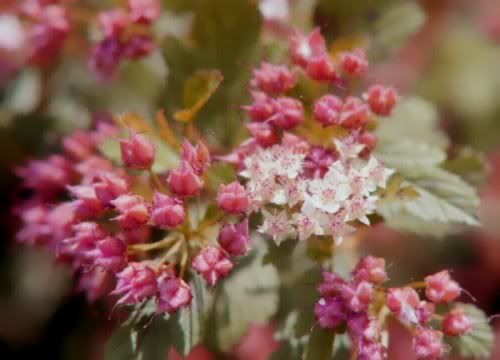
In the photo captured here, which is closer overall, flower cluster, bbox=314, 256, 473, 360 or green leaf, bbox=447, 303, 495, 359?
flower cluster, bbox=314, 256, 473, 360

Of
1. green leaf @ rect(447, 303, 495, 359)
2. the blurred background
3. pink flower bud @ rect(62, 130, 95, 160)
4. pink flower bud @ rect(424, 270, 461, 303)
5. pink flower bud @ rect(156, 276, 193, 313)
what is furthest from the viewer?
pink flower bud @ rect(62, 130, 95, 160)

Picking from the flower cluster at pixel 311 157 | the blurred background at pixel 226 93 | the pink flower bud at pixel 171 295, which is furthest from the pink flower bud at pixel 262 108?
the pink flower bud at pixel 171 295

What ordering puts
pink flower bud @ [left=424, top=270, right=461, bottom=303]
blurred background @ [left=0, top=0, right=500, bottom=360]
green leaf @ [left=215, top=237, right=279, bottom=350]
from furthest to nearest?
blurred background @ [left=0, top=0, right=500, bottom=360], green leaf @ [left=215, top=237, right=279, bottom=350], pink flower bud @ [left=424, top=270, right=461, bottom=303]

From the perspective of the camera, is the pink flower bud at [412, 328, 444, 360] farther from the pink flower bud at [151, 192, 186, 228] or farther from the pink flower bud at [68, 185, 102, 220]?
the pink flower bud at [68, 185, 102, 220]

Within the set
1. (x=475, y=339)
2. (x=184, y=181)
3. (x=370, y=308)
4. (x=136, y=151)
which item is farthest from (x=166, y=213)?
(x=475, y=339)

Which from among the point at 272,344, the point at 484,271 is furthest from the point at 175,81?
the point at 484,271

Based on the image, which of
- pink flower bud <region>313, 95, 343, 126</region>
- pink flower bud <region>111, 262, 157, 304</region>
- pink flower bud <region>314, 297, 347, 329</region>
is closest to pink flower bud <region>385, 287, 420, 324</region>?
pink flower bud <region>314, 297, 347, 329</region>

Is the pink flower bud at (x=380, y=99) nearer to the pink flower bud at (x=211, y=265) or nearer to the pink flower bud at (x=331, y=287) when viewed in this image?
the pink flower bud at (x=331, y=287)
